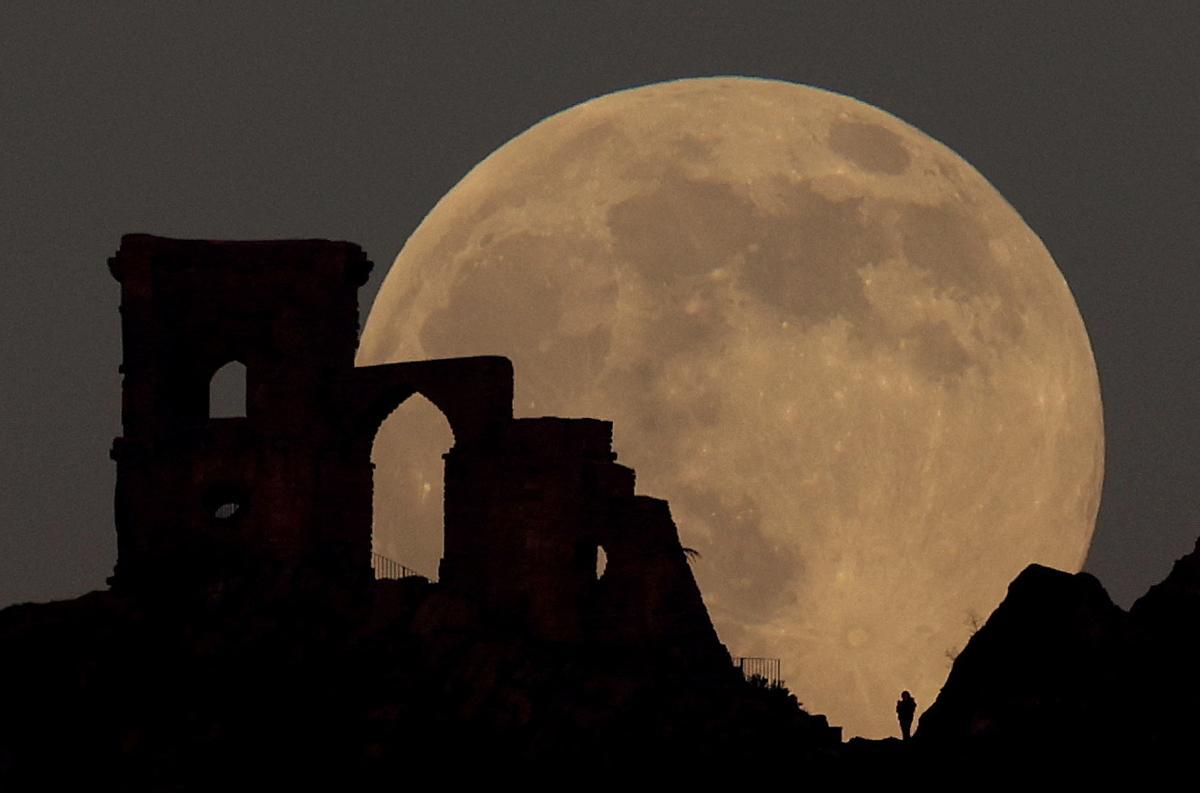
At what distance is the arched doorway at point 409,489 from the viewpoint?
60.9m

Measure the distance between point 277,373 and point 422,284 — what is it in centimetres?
640

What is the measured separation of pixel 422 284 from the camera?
6394 centimetres

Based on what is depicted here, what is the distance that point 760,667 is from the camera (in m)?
57.9

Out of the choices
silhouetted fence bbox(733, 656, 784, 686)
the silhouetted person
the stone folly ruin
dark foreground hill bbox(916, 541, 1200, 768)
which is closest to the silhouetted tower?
the stone folly ruin

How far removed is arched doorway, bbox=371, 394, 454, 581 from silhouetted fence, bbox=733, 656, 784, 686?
6.91 metres

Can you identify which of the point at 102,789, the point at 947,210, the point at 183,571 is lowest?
the point at 102,789

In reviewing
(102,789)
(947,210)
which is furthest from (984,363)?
(102,789)

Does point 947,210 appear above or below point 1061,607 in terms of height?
above

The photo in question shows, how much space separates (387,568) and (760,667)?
8308 millimetres

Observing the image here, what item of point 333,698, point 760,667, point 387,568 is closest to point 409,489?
point 387,568

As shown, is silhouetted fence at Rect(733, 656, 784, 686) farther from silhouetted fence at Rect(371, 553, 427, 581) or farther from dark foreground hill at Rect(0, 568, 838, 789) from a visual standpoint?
silhouetted fence at Rect(371, 553, 427, 581)

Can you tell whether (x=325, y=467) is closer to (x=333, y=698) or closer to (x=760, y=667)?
(x=333, y=698)

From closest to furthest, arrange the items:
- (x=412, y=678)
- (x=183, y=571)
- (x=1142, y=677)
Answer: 1. (x=1142, y=677)
2. (x=412, y=678)
3. (x=183, y=571)

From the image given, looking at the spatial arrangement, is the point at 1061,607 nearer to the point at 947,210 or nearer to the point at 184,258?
the point at 947,210
